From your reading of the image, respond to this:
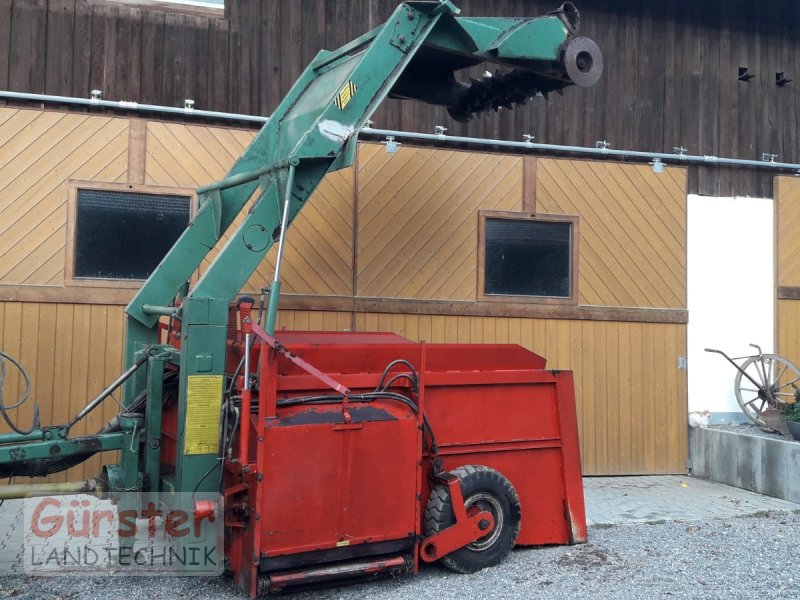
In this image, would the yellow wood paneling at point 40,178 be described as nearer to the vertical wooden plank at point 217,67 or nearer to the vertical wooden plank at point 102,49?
the vertical wooden plank at point 102,49

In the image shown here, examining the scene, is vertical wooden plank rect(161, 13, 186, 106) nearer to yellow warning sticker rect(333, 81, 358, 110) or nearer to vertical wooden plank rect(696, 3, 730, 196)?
yellow warning sticker rect(333, 81, 358, 110)

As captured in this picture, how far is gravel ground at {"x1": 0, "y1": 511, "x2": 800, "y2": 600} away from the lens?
491 cm

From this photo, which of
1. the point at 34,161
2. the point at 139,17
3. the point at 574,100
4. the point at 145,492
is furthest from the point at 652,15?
the point at 145,492

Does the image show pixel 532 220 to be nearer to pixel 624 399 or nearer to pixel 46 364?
pixel 624 399

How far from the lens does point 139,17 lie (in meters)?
7.57

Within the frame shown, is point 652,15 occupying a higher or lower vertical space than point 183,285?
higher

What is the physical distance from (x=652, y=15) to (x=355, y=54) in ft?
16.5

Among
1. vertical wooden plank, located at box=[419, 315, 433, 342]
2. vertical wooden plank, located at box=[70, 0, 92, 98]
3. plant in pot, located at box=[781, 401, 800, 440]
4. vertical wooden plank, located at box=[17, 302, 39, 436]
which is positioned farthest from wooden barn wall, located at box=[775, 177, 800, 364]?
vertical wooden plank, located at box=[17, 302, 39, 436]

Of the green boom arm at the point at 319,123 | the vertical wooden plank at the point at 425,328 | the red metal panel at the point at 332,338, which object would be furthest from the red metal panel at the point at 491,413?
the vertical wooden plank at the point at 425,328

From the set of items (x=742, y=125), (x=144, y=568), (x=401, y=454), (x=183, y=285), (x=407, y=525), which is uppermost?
(x=742, y=125)

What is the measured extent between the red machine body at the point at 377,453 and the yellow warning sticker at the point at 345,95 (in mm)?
1569

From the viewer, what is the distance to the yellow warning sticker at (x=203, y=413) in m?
4.77

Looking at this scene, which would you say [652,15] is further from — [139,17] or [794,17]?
[139,17]

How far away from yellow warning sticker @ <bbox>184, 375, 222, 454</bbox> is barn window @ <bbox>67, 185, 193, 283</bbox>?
9.72 ft
